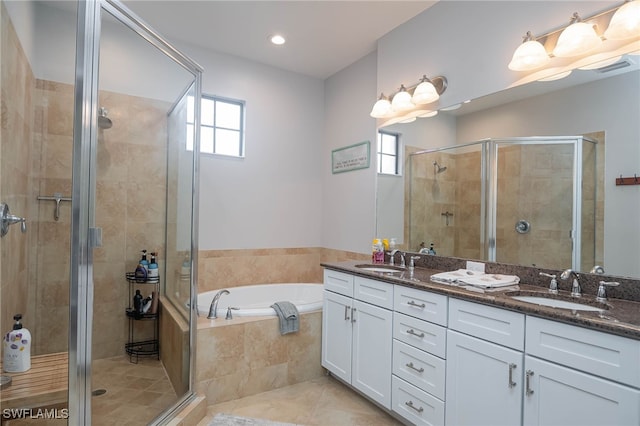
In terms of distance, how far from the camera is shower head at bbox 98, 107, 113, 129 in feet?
5.49

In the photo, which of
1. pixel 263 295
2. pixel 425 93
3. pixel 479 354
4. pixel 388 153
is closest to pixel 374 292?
pixel 479 354

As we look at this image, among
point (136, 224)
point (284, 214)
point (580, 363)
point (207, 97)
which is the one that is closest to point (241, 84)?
point (207, 97)

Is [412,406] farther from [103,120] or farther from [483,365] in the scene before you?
[103,120]

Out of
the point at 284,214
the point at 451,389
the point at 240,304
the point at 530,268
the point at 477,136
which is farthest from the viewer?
the point at 284,214

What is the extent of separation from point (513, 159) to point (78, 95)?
2.31 meters

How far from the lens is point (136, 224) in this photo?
238 cm

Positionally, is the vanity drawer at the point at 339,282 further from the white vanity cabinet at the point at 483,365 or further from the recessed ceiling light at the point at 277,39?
the recessed ceiling light at the point at 277,39

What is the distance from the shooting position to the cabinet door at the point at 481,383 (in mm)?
1445

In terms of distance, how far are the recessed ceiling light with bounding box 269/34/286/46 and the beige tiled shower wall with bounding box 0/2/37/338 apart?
1.86m

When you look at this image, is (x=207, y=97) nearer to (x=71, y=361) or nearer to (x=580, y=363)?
(x=71, y=361)

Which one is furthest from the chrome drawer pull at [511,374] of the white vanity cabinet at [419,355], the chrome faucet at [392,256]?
the chrome faucet at [392,256]

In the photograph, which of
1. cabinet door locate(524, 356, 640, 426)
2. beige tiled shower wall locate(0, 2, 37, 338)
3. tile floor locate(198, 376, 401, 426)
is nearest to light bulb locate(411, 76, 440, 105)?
cabinet door locate(524, 356, 640, 426)

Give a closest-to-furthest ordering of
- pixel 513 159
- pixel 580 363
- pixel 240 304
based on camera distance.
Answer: pixel 580 363 < pixel 513 159 < pixel 240 304

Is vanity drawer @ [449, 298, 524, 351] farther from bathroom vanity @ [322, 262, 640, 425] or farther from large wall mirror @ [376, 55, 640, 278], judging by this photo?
large wall mirror @ [376, 55, 640, 278]
